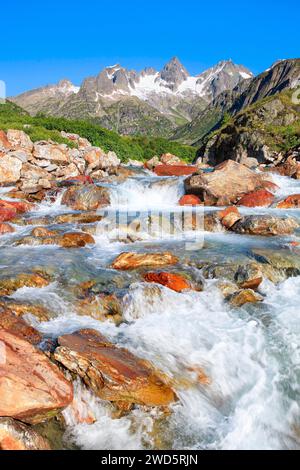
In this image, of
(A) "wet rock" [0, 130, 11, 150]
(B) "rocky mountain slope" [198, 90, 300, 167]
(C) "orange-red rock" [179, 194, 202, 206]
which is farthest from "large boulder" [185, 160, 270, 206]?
(B) "rocky mountain slope" [198, 90, 300, 167]

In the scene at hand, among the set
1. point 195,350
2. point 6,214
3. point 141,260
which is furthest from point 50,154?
point 195,350

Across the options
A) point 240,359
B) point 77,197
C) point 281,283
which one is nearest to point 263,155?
point 77,197

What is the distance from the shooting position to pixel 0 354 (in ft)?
20.5

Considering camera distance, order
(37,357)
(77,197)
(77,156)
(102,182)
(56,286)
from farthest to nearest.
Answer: (77,156) < (102,182) < (77,197) < (56,286) < (37,357)

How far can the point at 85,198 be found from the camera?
2308 centimetres

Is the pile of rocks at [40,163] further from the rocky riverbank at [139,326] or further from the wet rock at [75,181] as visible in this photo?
the rocky riverbank at [139,326]

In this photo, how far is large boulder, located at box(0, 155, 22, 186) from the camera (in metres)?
26.7

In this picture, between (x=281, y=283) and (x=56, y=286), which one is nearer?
(x=56, y=286)

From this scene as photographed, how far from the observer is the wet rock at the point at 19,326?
306 inches

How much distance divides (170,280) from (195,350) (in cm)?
326

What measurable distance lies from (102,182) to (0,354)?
74.9 feet

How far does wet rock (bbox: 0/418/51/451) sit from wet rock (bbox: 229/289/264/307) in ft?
20.5

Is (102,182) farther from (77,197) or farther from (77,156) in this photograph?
(77,156)

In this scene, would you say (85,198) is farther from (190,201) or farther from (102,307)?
(102,307)
